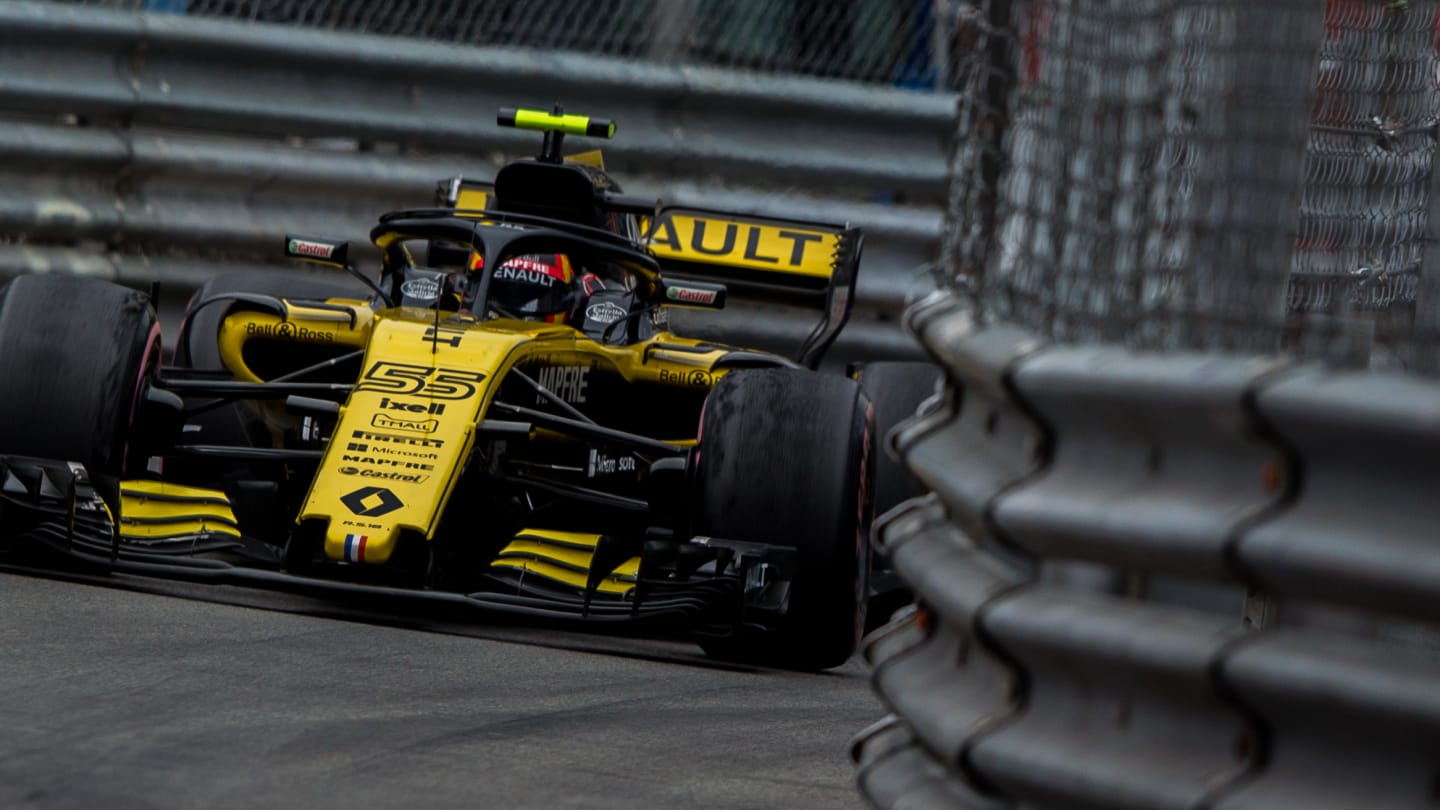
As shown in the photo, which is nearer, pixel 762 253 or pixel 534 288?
pixel 534 288

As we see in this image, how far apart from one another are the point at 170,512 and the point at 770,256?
2.95 m

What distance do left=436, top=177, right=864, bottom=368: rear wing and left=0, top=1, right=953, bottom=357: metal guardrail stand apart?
30.6 inches

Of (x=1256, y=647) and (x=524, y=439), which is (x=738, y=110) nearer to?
(x=524, y=439)

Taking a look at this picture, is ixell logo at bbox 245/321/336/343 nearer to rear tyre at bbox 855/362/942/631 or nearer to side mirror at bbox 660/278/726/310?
side mirror at bbox 660/278/726/310

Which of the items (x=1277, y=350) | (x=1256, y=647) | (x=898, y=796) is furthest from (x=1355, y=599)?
(x=898, y=796)

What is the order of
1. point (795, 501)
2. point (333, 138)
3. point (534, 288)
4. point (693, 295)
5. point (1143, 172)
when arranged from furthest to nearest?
1. point (333, 138)
2. point (693, 295)
3. point (534, 288)
4. point (795, 501)
5. point (1143, 172)

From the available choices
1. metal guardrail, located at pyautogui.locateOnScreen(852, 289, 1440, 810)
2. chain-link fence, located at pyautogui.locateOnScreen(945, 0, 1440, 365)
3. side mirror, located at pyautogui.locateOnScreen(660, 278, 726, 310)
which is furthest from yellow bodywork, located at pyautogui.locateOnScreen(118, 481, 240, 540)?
metal guardrail, located at pyautogui.locateOnScreen(852, 289, 1440, 810)

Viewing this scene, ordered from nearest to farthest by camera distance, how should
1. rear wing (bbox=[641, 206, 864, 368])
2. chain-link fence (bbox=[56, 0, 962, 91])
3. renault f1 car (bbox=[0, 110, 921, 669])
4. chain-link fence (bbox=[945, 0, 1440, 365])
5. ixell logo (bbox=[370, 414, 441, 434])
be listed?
chain-link fence (bbox=[945, 0, 1440, 365]) → renault f1 car (bbox=[0, 110, 921, 669]) → ixell logo (bbox=[370, 414, 441, 434]) → rear wing (bbox=[641, 206, 864, 368]) → chain-link fence (bbox=[56, 0, 962, 91])

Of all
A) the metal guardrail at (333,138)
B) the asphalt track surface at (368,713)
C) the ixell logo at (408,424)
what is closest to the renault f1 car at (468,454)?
the ixell logo at (408,424)

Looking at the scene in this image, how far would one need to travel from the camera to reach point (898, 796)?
2488mm

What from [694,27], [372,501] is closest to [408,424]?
[372,501]

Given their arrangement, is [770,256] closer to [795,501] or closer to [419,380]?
[419,380]

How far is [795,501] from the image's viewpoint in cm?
561

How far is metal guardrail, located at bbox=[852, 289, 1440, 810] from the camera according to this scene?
71.1 inches
